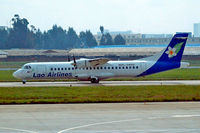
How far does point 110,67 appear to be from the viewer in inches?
1804

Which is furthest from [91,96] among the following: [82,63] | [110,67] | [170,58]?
[170,58]

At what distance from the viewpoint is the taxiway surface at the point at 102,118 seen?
57.7ft

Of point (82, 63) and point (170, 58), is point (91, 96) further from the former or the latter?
point (170, 58)

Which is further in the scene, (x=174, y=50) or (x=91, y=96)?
(x=174, y=50)

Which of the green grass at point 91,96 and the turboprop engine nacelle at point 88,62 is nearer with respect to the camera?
the green grass at point 91,96

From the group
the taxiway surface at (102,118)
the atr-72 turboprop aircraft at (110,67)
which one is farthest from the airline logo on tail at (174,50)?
the taxiway surface at (102,118)

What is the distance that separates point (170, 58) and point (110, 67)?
5.82 meters

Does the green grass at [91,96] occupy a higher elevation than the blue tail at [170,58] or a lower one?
lower

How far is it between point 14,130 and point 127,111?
700 cm

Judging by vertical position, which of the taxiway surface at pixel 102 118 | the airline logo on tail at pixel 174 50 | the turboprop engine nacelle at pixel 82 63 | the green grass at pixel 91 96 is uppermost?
the airline logo on tail at pixel 174 50

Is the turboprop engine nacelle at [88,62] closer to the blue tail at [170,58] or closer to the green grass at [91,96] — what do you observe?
the blue tail at [170,58]

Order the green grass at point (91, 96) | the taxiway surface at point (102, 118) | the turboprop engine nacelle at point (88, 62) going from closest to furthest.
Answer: the taxiway surface at point (102, 118), the green grass at point (91, 96), the turboprop engine nacelle at point (88, 62)

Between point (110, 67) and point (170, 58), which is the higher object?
point (170, 58)

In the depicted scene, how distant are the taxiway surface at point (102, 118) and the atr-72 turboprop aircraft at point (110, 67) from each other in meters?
19.2
